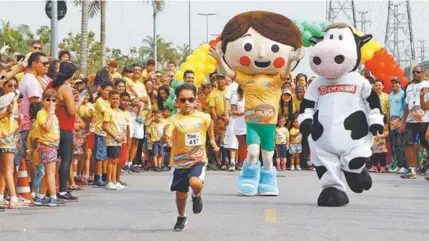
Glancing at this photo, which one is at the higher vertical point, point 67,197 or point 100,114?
point 100,114

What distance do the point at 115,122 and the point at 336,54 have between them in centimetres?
405

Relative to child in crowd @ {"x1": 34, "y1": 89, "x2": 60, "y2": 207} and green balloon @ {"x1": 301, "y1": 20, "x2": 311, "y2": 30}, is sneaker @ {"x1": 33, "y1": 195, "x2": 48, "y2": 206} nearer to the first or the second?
child in crowd @ {"x1": 34, "y1": 89, "x2": 60, "y2": 207}

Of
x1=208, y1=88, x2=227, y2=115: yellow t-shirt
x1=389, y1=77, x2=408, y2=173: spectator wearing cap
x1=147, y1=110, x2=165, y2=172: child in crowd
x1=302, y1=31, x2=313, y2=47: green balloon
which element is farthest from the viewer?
x1=302, y1=31, x2=313, y2=47: green balloon

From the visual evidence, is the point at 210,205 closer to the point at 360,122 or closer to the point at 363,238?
the point at 360,122

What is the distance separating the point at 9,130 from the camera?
10586 millimetres

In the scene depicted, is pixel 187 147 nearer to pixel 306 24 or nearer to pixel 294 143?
pixel 294 143

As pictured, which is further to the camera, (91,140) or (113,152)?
(91,140)

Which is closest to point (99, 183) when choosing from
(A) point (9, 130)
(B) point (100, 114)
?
(B) point (100, 114)

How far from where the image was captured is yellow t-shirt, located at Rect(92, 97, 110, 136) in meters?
13.9

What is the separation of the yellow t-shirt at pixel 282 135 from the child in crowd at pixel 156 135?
2.56 m

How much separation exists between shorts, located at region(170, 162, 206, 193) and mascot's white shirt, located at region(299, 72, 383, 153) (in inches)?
104

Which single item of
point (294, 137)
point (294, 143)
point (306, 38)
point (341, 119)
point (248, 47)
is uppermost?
point (306, 38)

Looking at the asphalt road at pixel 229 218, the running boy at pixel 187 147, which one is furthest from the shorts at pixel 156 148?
the running boy at pixel 187 147

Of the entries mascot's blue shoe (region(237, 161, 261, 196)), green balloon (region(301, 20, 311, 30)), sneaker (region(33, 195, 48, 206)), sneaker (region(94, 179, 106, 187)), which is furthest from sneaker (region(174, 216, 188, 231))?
green balloon (region(301, 20, 311, 30))
